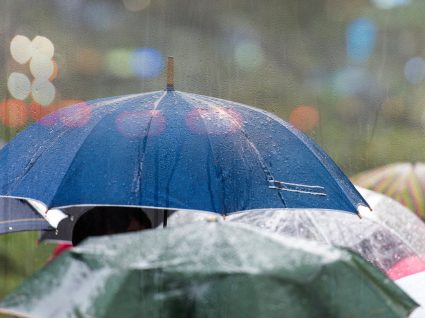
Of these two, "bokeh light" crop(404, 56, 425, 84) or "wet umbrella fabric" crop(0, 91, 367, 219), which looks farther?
"bokeh light" crop(404, 56, 425, 84)

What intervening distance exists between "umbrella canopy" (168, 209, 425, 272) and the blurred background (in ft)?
13.2

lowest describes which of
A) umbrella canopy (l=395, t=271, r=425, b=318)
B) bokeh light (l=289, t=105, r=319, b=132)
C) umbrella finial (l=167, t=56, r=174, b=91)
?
bokeh light (l=289, t=105, r=319, b=132)

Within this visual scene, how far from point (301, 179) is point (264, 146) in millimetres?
196

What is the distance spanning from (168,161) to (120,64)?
235 inches

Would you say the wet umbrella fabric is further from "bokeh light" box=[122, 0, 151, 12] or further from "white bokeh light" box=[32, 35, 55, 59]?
"bokeh light" box=[122, 0, 151, 12]

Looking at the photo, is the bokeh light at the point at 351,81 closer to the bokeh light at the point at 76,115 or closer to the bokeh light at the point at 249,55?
the bokeh light at the point at 249,55

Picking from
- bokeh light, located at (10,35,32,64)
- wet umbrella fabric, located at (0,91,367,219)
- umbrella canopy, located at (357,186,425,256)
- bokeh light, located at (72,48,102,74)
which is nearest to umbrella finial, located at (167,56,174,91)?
wet umbrella fabric, located at (0,91,367,219)

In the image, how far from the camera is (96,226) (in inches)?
135

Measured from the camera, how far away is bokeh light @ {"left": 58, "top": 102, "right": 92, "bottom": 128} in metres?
3.66

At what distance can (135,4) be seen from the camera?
956 cm

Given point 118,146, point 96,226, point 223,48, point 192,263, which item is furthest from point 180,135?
point 223,48

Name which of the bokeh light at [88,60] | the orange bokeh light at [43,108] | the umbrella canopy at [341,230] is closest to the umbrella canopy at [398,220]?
the umbrella canopy at [341,230]

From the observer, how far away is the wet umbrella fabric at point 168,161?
10.9 feet

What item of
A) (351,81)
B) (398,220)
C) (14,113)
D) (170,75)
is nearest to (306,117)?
(351,81)
